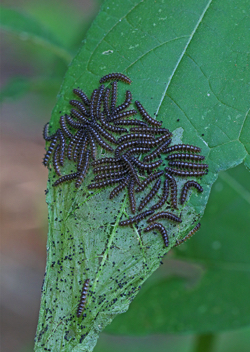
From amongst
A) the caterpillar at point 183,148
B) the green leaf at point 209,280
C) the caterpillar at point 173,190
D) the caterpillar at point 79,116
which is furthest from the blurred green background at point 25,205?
the caterpillar at point 173,190

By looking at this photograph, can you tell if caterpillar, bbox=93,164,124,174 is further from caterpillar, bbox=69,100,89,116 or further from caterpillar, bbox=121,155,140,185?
caterpillar, bbox=69,100,89,116

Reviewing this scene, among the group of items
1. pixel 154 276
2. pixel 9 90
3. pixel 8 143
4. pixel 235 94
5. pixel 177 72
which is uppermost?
pixel 8 143

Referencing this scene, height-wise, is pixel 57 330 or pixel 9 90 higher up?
pixel 9 90

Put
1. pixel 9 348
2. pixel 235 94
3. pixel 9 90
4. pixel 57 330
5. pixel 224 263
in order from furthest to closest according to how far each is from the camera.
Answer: pixel 9 348 < pixel 9 90 < pixel 224 263 < pixel 235 94 < pixel 57 330

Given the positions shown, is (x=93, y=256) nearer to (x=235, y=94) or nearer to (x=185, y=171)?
(x=185, y=171)

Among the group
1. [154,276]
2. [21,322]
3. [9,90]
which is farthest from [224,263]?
[21,322]

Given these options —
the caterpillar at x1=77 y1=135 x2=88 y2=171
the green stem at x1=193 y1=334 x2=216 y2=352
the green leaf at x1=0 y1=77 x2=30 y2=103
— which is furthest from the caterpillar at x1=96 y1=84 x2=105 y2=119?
the green stem at x1=193 y1=334 x2=216 y2=352
